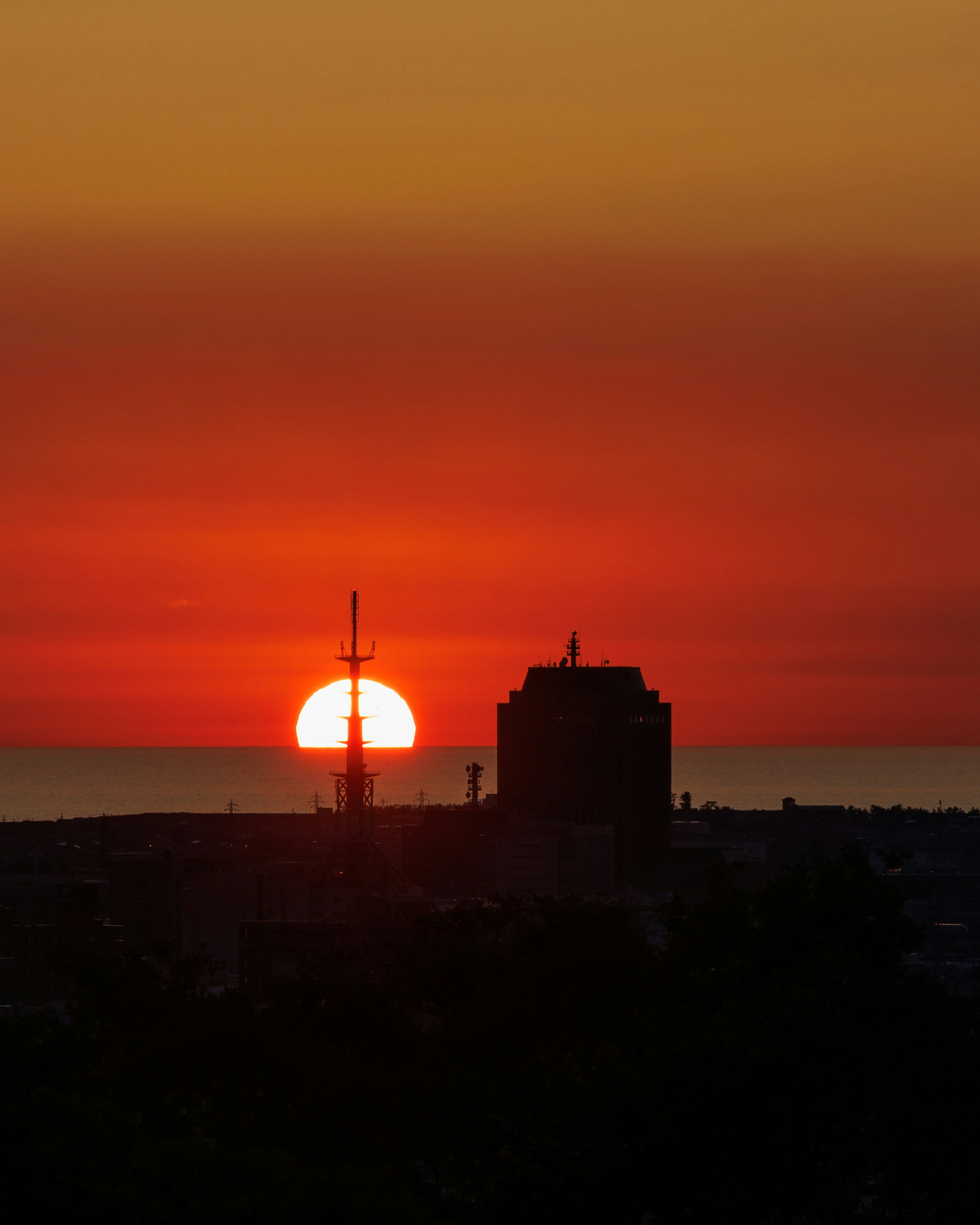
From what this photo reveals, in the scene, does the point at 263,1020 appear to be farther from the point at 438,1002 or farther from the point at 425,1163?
the point at 425,1163

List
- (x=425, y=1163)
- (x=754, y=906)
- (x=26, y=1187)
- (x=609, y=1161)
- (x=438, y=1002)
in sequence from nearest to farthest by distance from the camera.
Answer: (x=26, y=1187) < (x=609, y=1161) < (x=425, y=1163) < (x=754, y=906) < (x=438, y=1002)

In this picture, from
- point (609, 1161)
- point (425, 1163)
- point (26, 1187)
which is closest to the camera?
point (26, 1187)

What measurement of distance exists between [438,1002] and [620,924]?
7.79m

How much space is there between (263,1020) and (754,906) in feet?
47.4

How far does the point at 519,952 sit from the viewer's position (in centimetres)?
5453

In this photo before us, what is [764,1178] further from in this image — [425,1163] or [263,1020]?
[263,1020]

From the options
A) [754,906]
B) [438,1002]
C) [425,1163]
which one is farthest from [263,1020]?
[754,906]

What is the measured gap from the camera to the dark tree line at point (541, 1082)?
31.0 metres

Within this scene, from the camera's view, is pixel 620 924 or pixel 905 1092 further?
pixel 620 924

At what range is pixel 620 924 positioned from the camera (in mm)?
58625

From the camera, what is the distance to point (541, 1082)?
3953cm

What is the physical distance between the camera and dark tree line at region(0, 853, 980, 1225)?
31000 mm

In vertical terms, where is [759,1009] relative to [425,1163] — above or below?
above

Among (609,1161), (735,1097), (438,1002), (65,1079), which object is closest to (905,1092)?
(735,1097)
